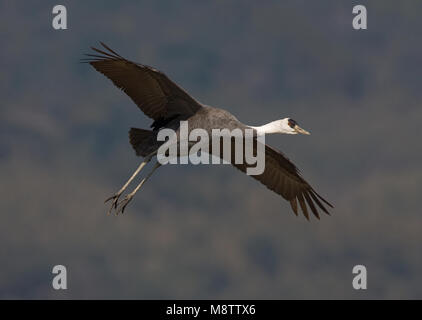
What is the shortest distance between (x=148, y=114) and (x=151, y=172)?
4.24ft

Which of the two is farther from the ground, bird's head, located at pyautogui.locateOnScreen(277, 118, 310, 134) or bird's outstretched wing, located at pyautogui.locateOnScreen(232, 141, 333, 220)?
bird's head, located at pyautogui.locateOnScreen(277, 118, 310, 134)

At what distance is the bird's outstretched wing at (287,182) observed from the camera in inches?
719

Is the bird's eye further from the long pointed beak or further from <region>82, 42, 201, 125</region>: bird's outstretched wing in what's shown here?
<region>82, 42, 201, 125</region>: bird's outstretched wing

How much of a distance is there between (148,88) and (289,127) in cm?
→ 340

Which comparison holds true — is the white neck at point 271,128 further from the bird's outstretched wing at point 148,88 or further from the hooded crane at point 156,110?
the bird's outstretched wing at point 148,88

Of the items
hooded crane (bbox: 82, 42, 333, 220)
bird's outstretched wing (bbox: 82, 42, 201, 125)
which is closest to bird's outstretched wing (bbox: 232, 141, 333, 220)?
hooded crane (bbox: 82, 42, 333, 220)

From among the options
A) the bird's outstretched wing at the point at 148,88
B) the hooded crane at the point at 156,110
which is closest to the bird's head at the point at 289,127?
the hooded crane at the point at 156,110

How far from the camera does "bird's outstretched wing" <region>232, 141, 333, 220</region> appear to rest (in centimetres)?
1827

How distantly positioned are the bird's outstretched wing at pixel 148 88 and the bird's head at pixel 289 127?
2146 mm

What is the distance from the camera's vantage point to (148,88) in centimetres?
1686

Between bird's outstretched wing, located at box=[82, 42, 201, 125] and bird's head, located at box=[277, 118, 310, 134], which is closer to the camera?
bird's outstretched wing, located at box=[82, 42, 201, 125]

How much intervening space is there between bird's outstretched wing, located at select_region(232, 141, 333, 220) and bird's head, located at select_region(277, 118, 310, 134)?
579 millimetres

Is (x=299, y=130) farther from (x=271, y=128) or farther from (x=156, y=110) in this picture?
(x=156, y=110)

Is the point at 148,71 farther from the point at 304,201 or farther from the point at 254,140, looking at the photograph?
the point at 304,201
